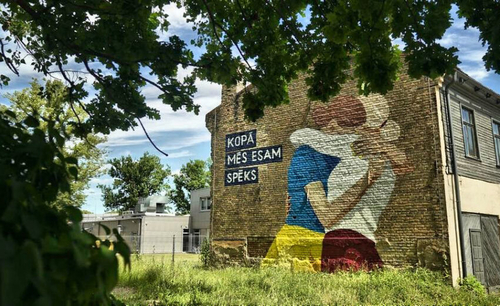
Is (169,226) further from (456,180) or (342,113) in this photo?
(456,180)

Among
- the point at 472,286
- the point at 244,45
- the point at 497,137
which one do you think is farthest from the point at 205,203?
the point at 244,45

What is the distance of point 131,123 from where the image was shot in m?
7.23

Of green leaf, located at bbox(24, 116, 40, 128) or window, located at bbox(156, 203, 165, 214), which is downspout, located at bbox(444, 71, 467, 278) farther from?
window, located at bbox(156, 203, 165, 214)

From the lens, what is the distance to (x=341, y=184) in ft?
48.2

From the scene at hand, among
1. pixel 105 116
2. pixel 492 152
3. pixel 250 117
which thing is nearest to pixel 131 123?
pixel 105 116

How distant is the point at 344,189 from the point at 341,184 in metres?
0.22

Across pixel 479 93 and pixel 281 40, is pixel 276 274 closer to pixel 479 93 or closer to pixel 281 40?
pixel 281 40

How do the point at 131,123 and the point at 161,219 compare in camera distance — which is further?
the point at 161,219

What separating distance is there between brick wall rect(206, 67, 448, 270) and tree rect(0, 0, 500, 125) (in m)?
7.48

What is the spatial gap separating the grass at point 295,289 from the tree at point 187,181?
5038 cm

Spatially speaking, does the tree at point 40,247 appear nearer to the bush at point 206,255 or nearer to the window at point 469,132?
the window at point 469,132

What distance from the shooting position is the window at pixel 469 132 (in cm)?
1433

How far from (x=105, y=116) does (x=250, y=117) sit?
2623 millimetres

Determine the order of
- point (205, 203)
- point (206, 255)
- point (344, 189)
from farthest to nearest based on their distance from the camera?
point (205, 203) → point (206, 255) → point (344, 189)
